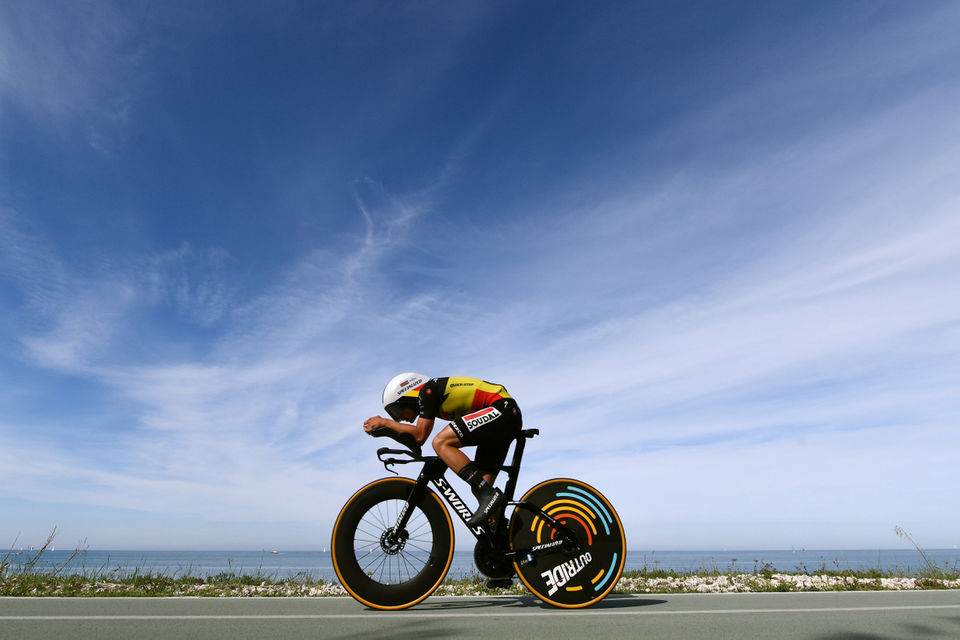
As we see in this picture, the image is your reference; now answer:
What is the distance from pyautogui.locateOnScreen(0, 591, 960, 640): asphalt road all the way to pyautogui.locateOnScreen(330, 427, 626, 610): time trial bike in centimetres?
22

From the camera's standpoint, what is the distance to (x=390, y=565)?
5.20 metres

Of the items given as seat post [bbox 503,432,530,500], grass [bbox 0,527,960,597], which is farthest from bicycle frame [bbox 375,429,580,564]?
grass [bbox 0,527,960,597]

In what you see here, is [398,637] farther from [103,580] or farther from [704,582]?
[103,580]

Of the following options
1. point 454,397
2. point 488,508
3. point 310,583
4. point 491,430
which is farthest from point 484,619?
point 310,583

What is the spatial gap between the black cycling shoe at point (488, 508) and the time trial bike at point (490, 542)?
83mm

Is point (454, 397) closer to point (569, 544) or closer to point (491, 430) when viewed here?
point (491, 430)

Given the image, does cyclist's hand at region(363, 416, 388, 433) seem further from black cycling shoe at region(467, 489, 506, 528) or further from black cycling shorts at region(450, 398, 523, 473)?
black cycling shoe at region(467, 489, 506, 528)

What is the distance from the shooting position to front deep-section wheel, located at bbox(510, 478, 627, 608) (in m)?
5.15

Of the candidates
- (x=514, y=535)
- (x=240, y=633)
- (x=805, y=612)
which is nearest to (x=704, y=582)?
(x=805, y=612)

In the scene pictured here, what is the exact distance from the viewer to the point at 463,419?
521 cm

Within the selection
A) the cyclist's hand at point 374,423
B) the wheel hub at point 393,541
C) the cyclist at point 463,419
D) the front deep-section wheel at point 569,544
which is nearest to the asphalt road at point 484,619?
the front deep-section wheel at point 569,544

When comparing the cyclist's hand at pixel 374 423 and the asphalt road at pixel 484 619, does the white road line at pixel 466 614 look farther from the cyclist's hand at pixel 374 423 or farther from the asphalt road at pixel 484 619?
the cyclist's hand at pixel 374 423

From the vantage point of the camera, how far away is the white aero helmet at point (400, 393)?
5289 mm

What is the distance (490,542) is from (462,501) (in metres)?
0.41
